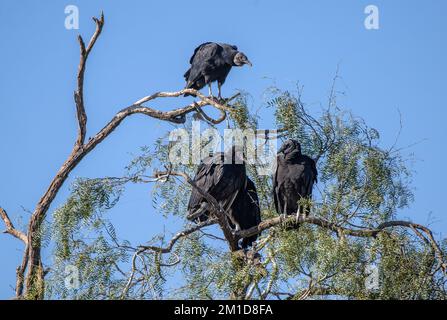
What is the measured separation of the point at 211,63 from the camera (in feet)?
51.5

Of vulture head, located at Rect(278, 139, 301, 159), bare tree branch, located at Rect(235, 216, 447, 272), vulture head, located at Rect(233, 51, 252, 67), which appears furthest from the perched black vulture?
vulture head, located at Rect(233, 51, 252, 67)

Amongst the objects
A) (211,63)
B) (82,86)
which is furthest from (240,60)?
(82,86)

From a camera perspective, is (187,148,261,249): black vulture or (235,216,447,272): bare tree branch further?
(187,148,261,249): black vulture

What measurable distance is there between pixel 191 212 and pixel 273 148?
1.03m

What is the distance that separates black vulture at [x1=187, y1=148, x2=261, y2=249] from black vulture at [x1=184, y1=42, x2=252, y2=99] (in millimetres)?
2125

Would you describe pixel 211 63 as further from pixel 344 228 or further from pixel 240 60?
pixel 344 228

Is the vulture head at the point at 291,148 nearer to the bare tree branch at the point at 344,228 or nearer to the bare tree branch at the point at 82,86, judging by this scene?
the bare tree branch at the point at 344,228

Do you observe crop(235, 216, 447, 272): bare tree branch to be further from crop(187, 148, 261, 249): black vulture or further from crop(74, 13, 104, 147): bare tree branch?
crop(74, 13, 104, 147): bare tree branch

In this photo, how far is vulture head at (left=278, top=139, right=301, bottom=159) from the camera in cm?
1339

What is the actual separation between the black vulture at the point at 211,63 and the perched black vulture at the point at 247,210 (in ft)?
6.85

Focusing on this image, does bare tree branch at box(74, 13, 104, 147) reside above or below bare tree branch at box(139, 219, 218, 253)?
above

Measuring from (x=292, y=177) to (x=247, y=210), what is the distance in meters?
0.65

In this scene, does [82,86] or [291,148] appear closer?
[291,148]
